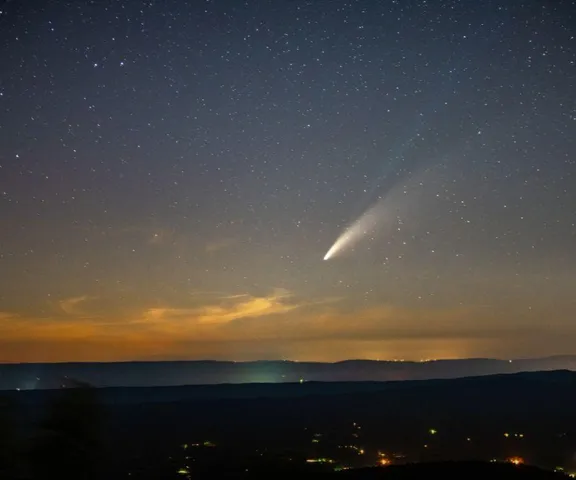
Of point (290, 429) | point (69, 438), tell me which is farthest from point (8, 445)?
point (290, 429)

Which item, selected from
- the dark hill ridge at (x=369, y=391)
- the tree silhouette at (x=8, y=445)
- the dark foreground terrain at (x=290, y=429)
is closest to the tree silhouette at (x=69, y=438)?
the dark foreground terrain at (x=290, y=429)

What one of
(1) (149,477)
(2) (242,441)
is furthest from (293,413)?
(1) (149,477)

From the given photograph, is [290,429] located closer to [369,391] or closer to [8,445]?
[369,391]

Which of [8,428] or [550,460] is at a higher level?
[8,428]

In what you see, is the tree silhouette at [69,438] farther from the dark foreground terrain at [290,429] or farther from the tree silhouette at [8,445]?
the tree silhouette at [8,445]

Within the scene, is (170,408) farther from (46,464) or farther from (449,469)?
(46,464)

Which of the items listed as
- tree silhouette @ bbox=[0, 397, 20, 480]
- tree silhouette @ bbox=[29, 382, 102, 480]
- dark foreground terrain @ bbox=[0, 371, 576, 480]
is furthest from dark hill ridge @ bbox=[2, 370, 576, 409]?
tree silhouette @ bbox=[0, 397, 20, 480]
